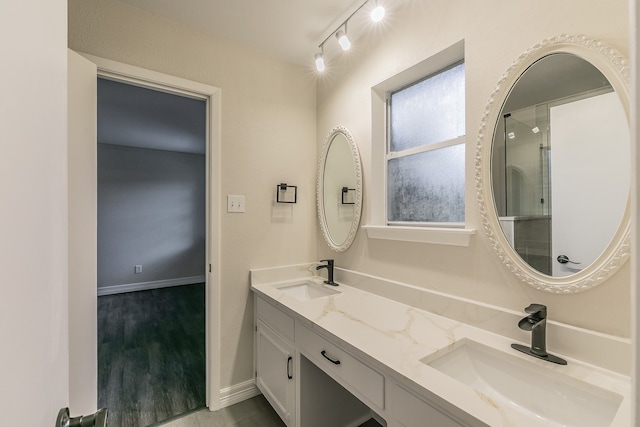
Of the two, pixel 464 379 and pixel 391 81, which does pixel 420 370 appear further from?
pixel 391 81

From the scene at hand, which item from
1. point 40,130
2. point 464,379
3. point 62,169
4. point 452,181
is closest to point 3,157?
point 40,130

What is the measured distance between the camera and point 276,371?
1.68m

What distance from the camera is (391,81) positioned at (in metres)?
1.70

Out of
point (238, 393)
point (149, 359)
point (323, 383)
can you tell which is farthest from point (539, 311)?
point (149, 359)

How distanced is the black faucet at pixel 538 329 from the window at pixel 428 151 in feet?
1.69

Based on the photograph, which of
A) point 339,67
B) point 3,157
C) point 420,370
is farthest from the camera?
point 339,67

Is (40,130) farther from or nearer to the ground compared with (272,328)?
farther from the ground

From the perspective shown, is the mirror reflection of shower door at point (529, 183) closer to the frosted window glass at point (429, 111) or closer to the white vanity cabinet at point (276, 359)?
the frosted window glass at point (429, 111)

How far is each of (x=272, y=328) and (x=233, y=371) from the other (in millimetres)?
515

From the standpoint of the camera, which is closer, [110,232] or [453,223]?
[453,223]

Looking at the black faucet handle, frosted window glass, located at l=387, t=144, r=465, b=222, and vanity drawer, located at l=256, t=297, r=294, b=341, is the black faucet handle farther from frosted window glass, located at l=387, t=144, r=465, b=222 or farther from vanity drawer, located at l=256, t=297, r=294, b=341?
vanity drawer, located at l=256, t=297, r=294, b=341

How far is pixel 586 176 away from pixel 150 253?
536cm

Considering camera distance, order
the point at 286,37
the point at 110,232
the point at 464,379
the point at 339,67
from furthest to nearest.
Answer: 1. the point at 110,232
2. the point at 339,67
3. the point at 286,37
4. the point at 464,379

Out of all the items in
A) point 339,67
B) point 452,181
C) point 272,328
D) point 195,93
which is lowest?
point 272,328
